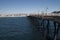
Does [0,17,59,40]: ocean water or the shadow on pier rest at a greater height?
the shadow on pier

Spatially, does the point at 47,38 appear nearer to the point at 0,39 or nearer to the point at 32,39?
the point at 32,39

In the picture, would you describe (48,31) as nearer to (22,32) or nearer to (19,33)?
(19,33)

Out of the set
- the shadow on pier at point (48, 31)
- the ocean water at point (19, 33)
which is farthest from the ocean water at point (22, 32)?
the shadow on pier at point (48, 31)

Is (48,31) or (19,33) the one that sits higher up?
(48,31)

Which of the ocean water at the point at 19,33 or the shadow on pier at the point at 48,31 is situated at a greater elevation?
the shadow on pier at the point at 48,31

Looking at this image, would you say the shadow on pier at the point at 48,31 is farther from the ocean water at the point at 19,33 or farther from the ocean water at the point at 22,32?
the ocean water at the point at 19,33

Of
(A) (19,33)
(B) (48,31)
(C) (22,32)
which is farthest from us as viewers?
(C) (22,32)

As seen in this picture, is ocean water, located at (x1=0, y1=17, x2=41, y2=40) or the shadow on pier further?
ocean water, located at (x1=0, y1=17, x2=41, y2=40)

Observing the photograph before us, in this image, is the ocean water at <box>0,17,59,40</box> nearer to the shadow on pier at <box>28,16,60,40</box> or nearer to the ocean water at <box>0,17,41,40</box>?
the ocean water at <box>0,17,41,40</box>

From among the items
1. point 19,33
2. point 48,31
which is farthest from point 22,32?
point 48,31

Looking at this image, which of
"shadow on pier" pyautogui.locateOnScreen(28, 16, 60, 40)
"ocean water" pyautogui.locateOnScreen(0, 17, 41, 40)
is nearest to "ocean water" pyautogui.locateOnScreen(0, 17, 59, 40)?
"ocean water" pyautogui.locateOnScreen(0, 17, 41, 40)

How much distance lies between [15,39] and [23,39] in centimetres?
138

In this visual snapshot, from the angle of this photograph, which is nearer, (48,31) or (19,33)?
(48,31)

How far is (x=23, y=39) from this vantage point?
2600 cm
